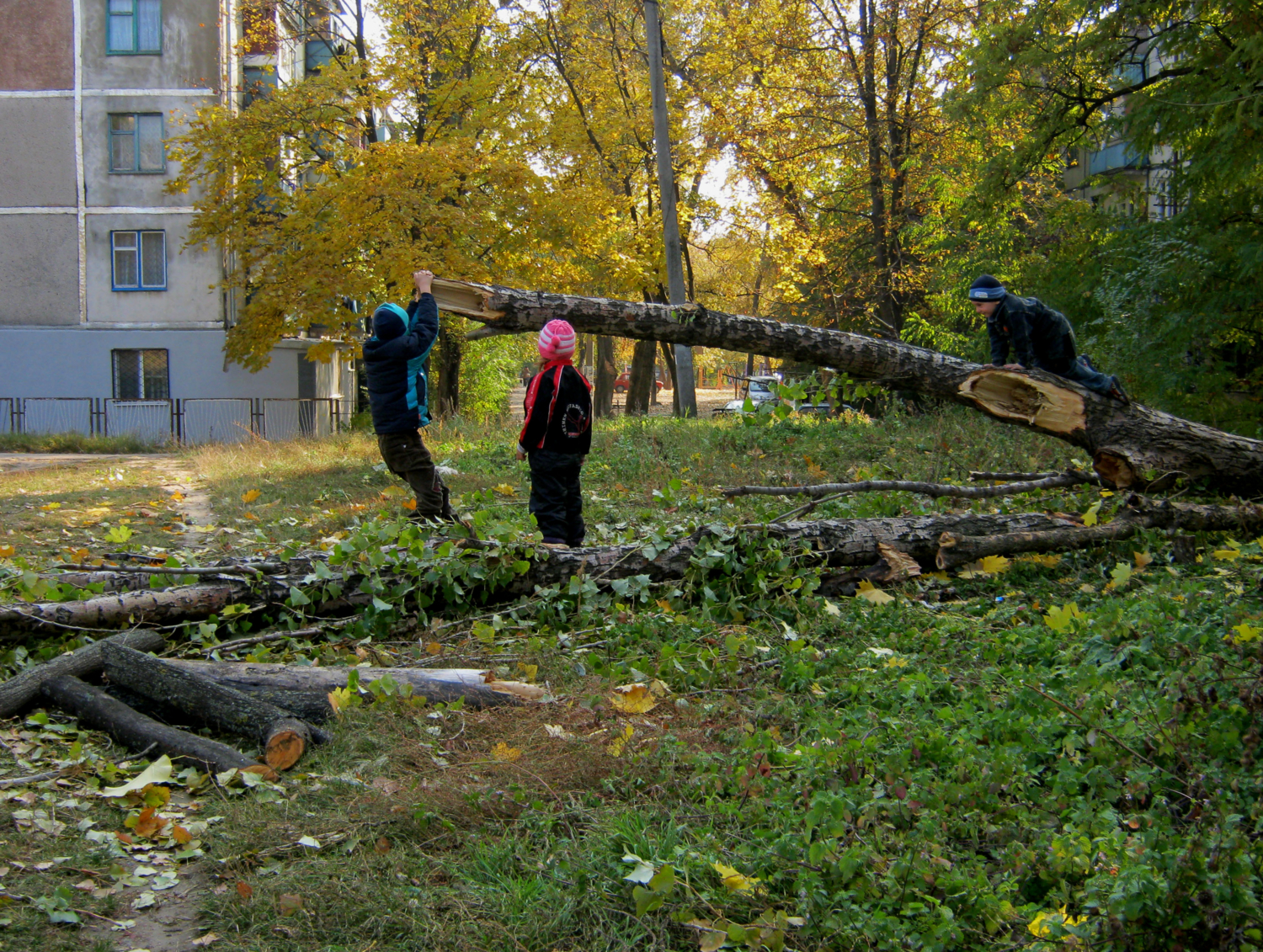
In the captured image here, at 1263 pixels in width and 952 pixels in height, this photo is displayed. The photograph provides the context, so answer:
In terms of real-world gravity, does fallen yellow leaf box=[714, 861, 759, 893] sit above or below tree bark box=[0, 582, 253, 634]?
below

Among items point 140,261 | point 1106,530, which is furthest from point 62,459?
point 1106,530

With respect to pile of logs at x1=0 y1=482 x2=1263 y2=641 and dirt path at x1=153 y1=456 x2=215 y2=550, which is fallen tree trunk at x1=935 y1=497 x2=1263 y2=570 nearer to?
pile of logs at x1=0 y1=482 x2=1263 y2=641

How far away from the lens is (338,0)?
910 inches

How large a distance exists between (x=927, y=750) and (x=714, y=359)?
2359 inches

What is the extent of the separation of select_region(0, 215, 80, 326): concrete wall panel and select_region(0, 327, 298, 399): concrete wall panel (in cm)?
31

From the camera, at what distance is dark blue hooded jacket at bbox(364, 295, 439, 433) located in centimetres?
751

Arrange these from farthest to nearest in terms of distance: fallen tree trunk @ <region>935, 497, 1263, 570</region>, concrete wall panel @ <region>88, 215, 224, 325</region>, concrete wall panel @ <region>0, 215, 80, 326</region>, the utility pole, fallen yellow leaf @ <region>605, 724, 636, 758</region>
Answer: concrete wall panel @ <region>88, 215, 224, 325</region> → concrete wall panel @ <region>0, 215, 80, 326</region> → the utility pole → fallen tree trunk @ <region>935, 497, 1263, 570</region> → fallen yellow leaf @ <region>605, 724, 636, 758</region>

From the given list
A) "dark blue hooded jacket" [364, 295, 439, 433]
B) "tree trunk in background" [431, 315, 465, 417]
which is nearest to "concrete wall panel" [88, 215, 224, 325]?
"tree trunk in background" [431, 315, 465, 417]

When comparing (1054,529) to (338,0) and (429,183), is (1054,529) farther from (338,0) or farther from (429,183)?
(338,0)

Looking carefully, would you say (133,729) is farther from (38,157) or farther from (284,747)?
(38,157)

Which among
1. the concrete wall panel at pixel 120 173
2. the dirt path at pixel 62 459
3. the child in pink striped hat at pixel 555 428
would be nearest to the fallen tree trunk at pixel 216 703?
the child in pink striped hat at pixel 555 428

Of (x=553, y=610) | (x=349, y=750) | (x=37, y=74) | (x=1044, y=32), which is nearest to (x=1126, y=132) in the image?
(x=1044, y=32)

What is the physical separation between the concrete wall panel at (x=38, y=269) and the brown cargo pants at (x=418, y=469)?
68.8ft

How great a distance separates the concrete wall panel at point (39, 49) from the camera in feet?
78.5
